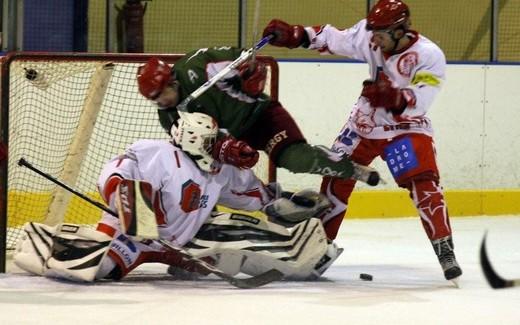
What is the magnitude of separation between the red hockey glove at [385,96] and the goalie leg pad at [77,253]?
3.50 feet

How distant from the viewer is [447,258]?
4.93 metres

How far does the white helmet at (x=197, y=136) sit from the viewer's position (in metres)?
4.86

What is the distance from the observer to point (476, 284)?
502cm

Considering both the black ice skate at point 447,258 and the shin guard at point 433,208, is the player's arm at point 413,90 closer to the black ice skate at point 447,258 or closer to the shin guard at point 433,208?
the shin guard at point 433,208

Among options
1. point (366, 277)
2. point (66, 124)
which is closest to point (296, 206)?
point (366, 277)

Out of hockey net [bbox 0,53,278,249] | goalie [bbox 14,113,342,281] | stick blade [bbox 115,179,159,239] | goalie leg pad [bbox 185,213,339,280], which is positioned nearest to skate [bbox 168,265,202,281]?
goalie [bbox 14,113,342,281]

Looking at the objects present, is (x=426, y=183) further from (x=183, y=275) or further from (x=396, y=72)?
(x=183, y=275)

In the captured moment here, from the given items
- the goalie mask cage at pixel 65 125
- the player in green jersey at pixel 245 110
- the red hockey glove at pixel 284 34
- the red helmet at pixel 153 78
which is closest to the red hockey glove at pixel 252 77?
the player in green jersey at pixel 245 110

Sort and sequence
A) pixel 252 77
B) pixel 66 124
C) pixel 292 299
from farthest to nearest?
pixel 66 124, pixel 252 77, pixel 292 299

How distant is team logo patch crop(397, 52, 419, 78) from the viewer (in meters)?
4.96

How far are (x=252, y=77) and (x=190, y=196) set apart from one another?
1.67ft

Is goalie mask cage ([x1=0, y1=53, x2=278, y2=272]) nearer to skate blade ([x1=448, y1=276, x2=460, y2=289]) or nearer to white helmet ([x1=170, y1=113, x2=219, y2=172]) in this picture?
white helmet ([x1=170, y1=113, x2=219, y2=172])

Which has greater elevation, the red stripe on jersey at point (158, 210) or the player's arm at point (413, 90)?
the player's arm at point (413, 90)

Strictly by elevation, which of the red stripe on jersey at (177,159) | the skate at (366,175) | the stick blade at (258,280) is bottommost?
the stick blade at (258,280)
